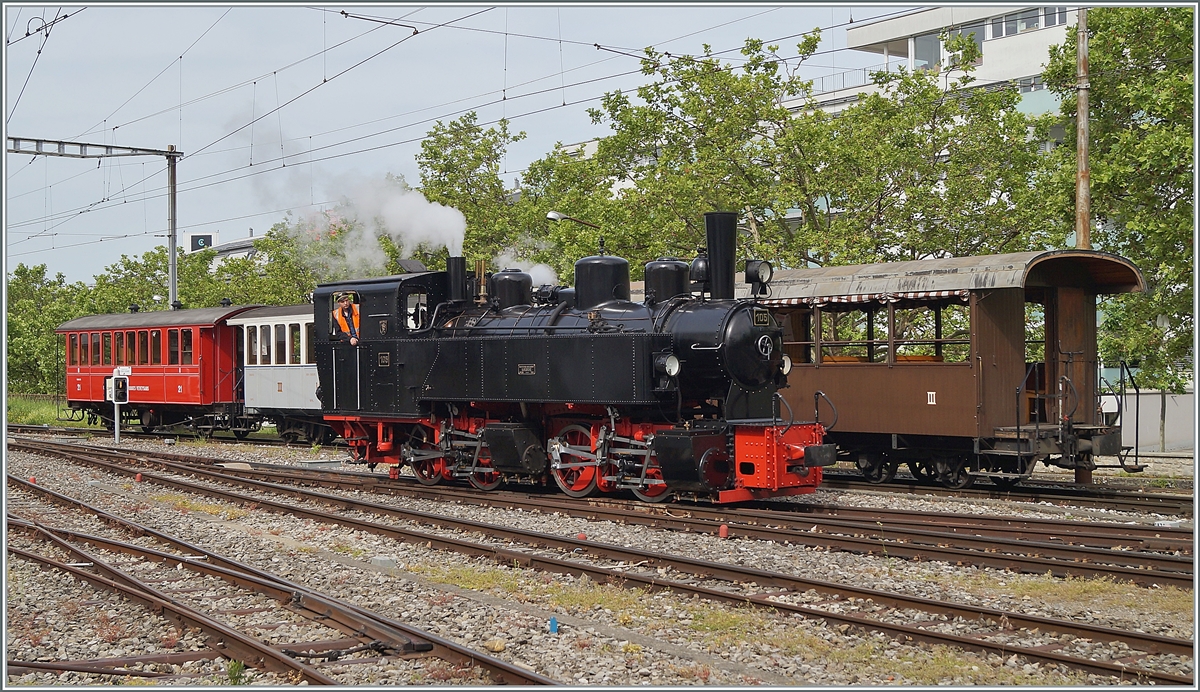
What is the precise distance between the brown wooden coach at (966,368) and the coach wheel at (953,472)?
0.06 ft

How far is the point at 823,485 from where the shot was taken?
1488 centimetres

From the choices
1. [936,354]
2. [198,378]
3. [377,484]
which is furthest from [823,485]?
[198,378]

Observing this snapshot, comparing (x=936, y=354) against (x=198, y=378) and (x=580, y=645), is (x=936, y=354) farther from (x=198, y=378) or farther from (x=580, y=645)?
(x=198, y=378)

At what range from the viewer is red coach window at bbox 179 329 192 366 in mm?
25217

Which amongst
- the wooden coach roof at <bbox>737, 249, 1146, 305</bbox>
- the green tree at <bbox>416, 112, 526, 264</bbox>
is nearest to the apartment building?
the green tree at <bbox>416, 112, 526, 264</bbox>

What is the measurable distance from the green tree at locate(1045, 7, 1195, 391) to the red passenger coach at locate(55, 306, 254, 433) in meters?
18.1

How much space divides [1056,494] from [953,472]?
131 cm

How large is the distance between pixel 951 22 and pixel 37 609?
150ft

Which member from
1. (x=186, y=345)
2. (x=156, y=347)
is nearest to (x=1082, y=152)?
(x=186, y=345)

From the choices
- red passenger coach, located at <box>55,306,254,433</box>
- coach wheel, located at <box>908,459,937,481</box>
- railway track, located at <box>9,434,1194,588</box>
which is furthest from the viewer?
red passenger coach, located at <box>55,306,254,433</box>

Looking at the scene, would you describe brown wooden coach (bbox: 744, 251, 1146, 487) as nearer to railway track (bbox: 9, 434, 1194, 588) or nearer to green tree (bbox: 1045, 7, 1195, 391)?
green tree (bbox: 1045, 7, 1195, 391)

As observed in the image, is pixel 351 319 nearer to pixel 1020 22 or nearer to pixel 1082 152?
pixel 1082 152

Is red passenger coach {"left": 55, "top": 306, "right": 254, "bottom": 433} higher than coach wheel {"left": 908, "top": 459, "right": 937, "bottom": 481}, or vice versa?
red passenger coach {"left": 55, "top": 306, "right": 254, "bottom": 433}

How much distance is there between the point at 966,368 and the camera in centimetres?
1352
